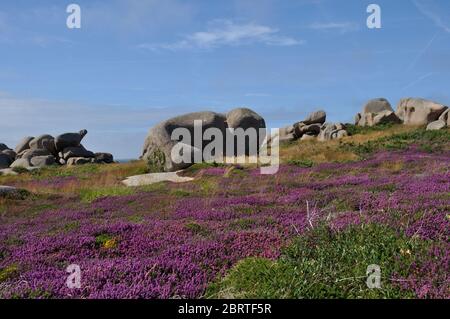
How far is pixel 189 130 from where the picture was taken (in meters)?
41.0

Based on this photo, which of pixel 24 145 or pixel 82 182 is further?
pixel 24 145

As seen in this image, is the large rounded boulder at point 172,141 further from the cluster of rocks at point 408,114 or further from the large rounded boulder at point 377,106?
the large rounded boulder at point 377,106

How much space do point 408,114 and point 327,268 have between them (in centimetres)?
5361

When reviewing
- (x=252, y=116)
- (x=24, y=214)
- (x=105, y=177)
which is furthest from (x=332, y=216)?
(x=252, y=116)

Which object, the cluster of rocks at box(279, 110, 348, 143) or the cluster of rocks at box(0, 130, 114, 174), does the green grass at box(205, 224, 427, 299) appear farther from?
the cluster of rocks at box(0, 130, 114, 174)

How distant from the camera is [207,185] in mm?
21719

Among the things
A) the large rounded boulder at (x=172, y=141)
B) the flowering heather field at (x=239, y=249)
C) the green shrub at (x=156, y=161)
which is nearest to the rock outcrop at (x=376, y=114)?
the large rounded boulder at (x=172, y=141)

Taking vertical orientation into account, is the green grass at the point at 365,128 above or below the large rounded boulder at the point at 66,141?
above

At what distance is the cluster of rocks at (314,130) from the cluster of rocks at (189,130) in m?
11.0

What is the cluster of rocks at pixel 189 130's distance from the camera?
34.3 m

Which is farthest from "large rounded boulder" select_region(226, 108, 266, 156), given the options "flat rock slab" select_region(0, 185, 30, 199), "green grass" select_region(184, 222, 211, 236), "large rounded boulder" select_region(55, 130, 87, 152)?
"green grass" select_region(184, 222, 211, 236)

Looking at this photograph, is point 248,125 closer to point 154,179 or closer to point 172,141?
point 172,141

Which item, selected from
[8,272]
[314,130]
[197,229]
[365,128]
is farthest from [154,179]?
[365,128]

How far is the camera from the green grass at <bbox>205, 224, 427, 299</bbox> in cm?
580
